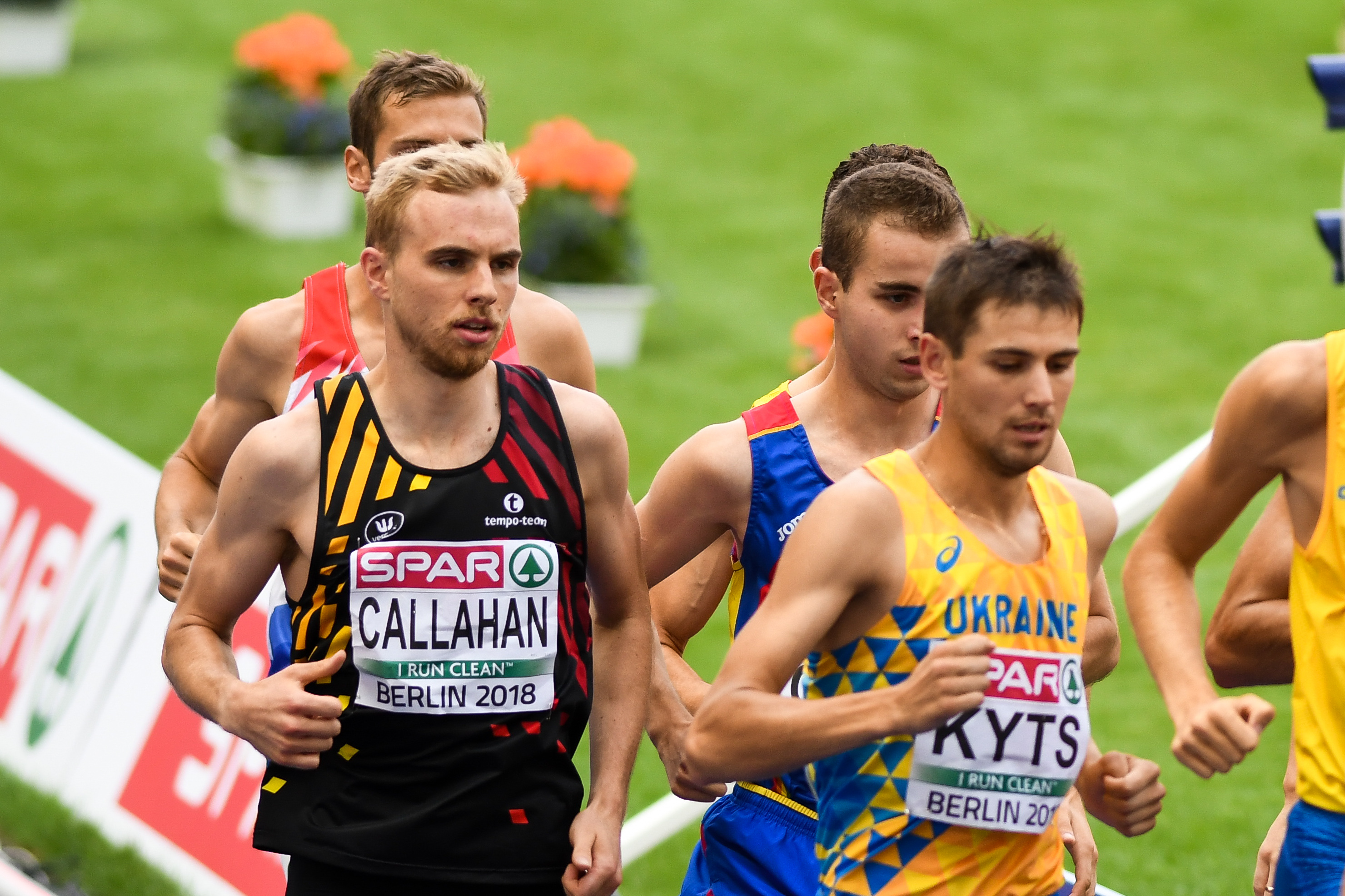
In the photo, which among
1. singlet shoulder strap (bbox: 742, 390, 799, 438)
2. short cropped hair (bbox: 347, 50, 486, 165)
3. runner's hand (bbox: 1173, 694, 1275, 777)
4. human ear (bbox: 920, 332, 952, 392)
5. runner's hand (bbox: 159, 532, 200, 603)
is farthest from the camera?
short cropped hair (bbox: 347, 50, 486, 165)

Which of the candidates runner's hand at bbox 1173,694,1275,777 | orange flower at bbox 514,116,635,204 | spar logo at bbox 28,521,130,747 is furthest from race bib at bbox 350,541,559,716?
orange flower at bbox 514,116,635,204

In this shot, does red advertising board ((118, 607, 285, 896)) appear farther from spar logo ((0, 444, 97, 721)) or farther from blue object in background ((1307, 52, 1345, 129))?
blue object in background ((1307, 52, 1345, 129))

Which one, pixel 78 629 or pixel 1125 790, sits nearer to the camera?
pixel 1125 790

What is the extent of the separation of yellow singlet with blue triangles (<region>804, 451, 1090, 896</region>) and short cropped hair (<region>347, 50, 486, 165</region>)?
2158mm

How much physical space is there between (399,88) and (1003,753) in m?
2.63

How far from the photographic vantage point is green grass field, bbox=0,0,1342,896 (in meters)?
13.0

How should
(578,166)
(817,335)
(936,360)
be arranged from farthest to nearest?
(578,166) → (817,335) → (936,360)

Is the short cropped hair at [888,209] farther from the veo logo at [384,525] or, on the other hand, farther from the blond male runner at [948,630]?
the veo logo at [384,525]

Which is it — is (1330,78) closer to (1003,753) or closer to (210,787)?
(1003,753)

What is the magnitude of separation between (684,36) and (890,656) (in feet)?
57.7

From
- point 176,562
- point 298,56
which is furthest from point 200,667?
point 298,56

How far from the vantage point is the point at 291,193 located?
49.8ft

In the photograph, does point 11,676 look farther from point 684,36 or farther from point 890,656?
point 684,36

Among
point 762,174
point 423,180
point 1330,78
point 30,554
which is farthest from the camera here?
point 762,174
